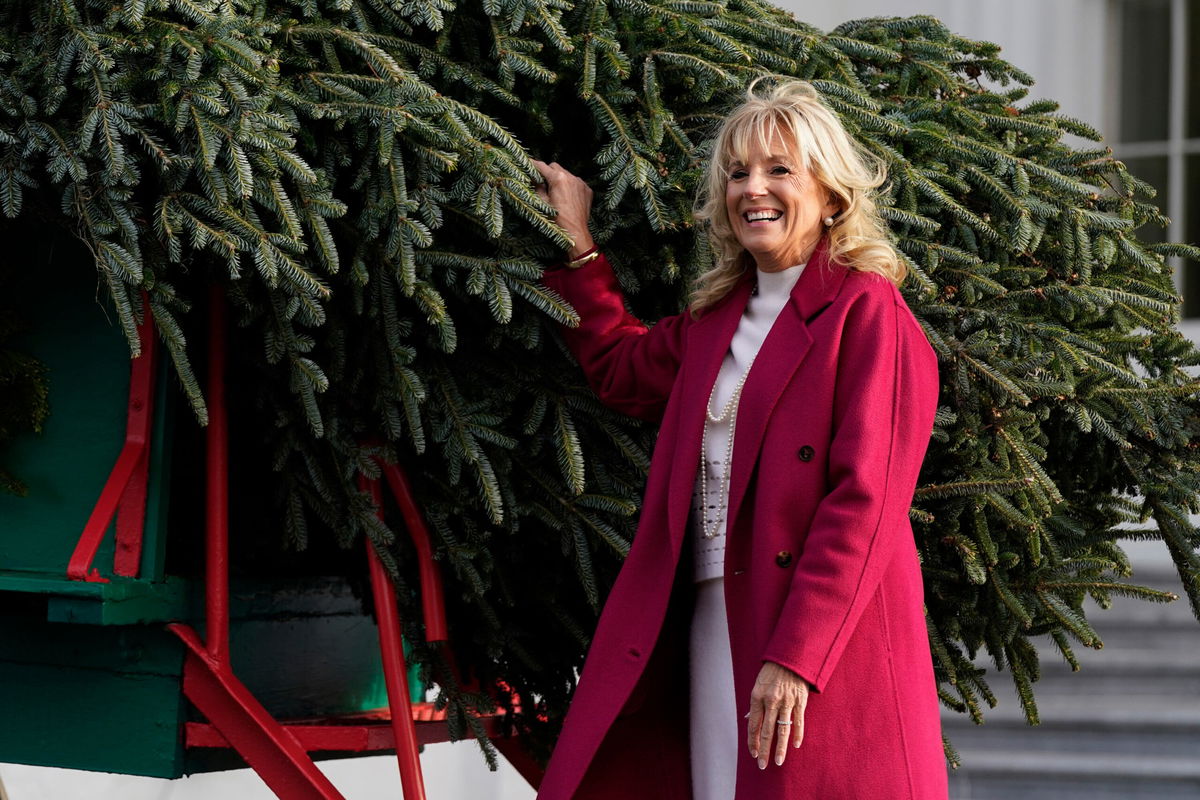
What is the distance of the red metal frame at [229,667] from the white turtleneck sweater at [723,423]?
57 cm

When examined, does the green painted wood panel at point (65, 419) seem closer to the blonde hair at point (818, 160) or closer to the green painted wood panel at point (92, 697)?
the green painted wood panel at point (92, 697)

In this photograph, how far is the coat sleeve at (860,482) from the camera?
1.92 metres

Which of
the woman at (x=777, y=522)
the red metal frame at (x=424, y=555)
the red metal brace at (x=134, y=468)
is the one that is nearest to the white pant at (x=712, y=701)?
the woman at (x=777, y=522)

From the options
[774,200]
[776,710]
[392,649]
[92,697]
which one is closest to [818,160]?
[774,200]

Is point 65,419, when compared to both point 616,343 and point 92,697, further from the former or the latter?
point 616,343

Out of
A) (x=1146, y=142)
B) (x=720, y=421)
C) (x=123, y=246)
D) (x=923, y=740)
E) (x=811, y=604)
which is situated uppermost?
(x=1146, y=142)

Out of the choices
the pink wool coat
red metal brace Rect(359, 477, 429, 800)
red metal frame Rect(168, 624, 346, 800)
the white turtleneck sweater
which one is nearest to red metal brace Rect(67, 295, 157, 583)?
red metal frame Rect(168, 624, 346, 800)

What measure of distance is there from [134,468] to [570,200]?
2.82 ft

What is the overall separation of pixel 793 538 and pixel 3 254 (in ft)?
4.82

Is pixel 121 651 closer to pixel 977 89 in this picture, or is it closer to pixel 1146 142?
pixel 977 89

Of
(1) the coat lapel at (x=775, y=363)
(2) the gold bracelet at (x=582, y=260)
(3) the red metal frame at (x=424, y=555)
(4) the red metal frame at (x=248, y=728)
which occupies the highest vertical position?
(2) the gold bracelet at (x=582, y=260)

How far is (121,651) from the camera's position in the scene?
2549 mm

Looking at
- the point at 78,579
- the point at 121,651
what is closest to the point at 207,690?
the point at 121,651

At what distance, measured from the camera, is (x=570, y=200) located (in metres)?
2.40
